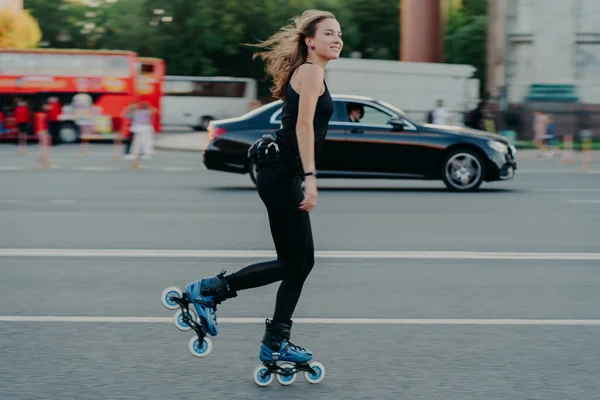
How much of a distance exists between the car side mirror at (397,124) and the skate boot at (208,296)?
11936 mm

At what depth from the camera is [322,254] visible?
32.0 ft

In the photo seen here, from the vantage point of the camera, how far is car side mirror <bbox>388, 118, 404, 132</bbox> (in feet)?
55.8

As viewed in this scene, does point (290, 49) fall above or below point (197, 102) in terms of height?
above

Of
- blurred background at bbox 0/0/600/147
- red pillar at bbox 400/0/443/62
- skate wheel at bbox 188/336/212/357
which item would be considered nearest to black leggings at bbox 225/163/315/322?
skate wheel at bbox 188/336/212/357

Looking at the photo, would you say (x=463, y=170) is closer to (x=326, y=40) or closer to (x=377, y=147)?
(x=377, y=147)

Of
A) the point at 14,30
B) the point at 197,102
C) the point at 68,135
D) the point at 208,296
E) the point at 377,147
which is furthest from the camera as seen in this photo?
the point at 14,30

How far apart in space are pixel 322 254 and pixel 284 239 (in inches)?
180

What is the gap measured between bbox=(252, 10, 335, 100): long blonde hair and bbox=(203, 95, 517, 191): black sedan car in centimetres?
1167

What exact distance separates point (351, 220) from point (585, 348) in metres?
6.94

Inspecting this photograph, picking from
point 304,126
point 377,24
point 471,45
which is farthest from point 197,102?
point 304,126

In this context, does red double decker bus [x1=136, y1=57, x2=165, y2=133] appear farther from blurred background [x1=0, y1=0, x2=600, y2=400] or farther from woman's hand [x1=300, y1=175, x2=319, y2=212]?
woman's hand [x1=300, y1=175, x2=319, y2=212]

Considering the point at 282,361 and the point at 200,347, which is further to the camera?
the point at 200,347

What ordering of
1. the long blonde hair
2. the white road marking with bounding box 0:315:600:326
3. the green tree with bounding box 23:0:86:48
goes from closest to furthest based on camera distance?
the long blonde hair < the white road marking with bounding box 0:315:600:326 < the green tree with bounding box 23:0:86:48

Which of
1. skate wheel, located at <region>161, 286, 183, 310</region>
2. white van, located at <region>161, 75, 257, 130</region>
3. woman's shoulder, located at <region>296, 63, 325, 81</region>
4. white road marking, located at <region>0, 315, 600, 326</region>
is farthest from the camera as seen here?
white van, located at <region>161, 75, 257, 130</region>
